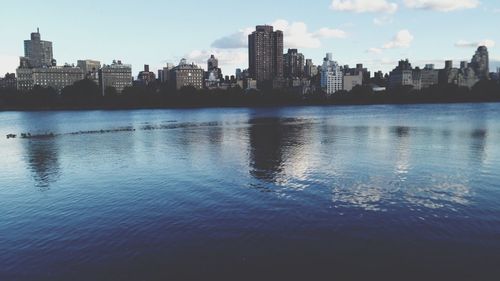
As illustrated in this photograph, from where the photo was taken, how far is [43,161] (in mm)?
66938

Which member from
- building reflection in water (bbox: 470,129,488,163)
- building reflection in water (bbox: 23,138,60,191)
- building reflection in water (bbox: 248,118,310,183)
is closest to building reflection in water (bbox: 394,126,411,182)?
building reflection in water (bbox: 470,129,488,163)

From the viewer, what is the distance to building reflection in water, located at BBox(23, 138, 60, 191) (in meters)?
51.6

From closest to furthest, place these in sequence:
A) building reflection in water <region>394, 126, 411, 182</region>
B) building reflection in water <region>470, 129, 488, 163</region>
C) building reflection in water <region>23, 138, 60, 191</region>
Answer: building reflection in water <region>394, 126, 411, 182</region> → building reflection in water <region>23, 138, 60, 191</region> → building reflection in water <region>470, 129, 488, 163</region>

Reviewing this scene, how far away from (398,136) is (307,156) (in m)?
37.8

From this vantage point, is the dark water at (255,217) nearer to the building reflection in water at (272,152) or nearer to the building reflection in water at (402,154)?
the building reflection in water at (402,154)

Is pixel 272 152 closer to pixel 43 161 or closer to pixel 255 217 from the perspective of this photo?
pixel 255 217

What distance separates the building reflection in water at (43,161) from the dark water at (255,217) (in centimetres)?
52

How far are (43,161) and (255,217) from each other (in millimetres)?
49686

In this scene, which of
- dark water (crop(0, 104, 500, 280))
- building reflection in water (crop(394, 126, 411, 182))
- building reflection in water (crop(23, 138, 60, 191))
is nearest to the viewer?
dark water (crop(0, 104, 500, 280))

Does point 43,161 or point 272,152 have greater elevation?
point 272,152

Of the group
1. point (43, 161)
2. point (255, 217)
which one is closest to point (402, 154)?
point (255, 217)

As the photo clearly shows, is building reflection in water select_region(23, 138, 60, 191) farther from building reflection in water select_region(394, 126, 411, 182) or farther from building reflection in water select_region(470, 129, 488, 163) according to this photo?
building reflection in water select_region(470, 129, 488, 163)

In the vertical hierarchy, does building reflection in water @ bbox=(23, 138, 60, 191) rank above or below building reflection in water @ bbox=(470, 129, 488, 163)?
below

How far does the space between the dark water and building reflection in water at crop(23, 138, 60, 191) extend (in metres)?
0.52
